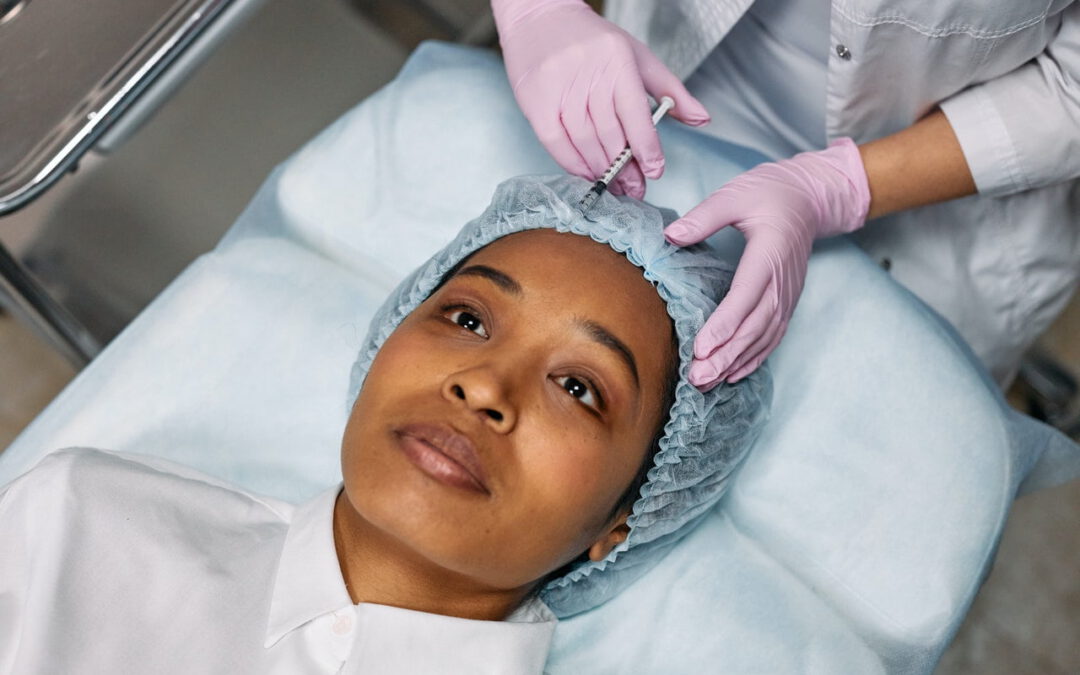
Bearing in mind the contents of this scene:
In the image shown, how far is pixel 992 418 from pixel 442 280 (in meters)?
0.75

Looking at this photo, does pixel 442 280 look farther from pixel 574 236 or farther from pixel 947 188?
pixel 947 188

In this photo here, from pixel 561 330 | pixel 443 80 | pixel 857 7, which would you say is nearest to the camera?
pixel 561 330

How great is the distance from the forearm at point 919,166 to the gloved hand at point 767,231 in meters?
0.02

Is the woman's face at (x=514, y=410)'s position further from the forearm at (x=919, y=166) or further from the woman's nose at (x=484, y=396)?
the forearm at (x=919, y=166)

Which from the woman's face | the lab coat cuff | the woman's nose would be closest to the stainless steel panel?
the woman's face

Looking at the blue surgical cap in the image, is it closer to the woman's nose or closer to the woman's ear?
the woman's ear

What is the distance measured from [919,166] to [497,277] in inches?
23.4

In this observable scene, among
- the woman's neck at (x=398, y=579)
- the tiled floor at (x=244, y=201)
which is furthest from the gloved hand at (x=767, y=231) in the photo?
the tiled floor at (x=244, y=201)

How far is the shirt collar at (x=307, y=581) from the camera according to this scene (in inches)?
41.6

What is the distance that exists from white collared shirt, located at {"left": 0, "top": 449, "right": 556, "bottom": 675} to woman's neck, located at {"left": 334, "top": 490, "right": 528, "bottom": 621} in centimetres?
2

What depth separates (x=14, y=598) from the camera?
102 centimetres

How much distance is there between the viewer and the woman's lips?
931mm

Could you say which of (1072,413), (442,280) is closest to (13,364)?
(442,280)

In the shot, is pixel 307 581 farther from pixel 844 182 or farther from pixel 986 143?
pixel 986 143
